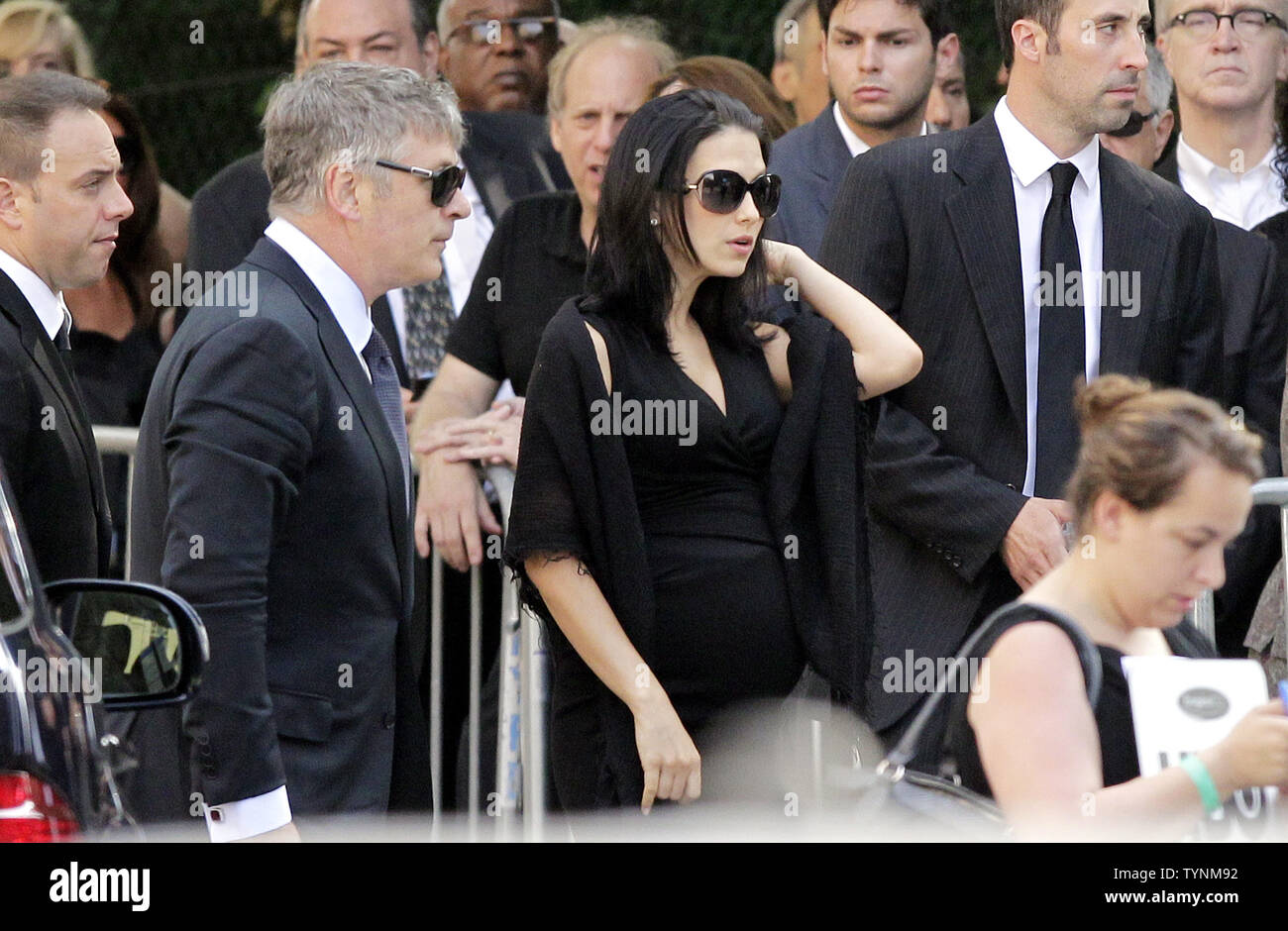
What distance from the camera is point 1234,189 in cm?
627

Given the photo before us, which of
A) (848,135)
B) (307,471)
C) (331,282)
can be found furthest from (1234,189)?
(307,471)

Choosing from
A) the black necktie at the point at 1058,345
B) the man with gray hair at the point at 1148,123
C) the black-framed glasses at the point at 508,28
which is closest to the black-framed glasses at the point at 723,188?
the black necktie at the point at 1058,345

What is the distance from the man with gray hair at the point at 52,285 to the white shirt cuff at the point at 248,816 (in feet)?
2.11

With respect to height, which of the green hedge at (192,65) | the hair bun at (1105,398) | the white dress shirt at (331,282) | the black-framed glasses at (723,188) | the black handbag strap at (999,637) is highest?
the green hedge at (192,65)

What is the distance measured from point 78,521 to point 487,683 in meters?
1.93

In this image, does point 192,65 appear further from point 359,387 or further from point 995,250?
point 359,387

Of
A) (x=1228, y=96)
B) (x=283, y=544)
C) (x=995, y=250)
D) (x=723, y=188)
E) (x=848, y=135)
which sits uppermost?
(x=1228, y=96)

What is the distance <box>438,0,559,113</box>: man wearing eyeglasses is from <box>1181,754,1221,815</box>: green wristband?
4.55m

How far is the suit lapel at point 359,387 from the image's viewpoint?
3.83 metres

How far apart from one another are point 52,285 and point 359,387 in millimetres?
827

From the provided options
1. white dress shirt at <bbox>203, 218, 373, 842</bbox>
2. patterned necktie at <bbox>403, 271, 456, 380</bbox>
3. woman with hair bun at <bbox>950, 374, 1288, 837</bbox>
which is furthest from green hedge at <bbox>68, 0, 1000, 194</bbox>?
woman with hair bun at <bbox>950, 374, 1288, 837</bbox>

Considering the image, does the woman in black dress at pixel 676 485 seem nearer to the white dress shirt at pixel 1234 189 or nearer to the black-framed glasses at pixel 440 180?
the black-framed glasses at pixel 440 180

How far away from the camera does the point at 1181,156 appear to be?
6324 mm

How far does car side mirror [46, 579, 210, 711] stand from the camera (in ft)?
10.2
